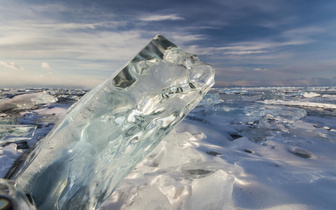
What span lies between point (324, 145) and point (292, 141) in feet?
1.08

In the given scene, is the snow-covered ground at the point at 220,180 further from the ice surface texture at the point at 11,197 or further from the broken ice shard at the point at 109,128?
the ice surface texture at the point at 11,197

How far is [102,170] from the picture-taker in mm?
831

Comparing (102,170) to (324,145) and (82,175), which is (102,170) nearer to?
(82,175)

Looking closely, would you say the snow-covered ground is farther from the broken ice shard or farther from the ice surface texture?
the ice surface texture

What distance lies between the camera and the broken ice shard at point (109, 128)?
0.75 meters

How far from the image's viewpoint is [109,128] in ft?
2.62

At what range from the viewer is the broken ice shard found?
2.47ft

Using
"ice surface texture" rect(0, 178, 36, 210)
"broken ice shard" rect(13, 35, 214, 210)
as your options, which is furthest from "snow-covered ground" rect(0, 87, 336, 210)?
"ice surface texture" rect(0, 178, 36, 210)

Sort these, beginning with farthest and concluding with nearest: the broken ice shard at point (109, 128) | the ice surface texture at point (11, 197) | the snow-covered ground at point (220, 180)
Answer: the snow-covered ground at point (220, 180) → the broken ice shard at point (109, 128) → the ice surface texture at point (11, 197)

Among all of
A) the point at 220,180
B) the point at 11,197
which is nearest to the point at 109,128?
the point at 11,197

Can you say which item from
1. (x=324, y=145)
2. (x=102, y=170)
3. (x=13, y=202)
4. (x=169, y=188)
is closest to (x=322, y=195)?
(x=169, y=188)

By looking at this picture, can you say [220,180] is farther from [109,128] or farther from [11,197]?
[11,197]

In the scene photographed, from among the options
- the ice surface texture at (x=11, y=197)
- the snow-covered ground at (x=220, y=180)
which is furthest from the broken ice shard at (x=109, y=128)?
the snow-covered ground at (x=220, y=180)

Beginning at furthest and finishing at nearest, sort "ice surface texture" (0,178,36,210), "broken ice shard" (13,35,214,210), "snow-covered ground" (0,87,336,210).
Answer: "snow-covered ground" (0,87,336,210) < "broken ice shard" (13,35,214,210) < "ice surface texture" (0,178,36,210)
